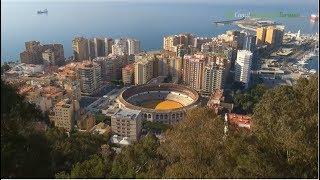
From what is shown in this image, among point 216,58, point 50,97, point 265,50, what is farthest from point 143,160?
point 265,50

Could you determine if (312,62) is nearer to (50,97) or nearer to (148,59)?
(148,59)

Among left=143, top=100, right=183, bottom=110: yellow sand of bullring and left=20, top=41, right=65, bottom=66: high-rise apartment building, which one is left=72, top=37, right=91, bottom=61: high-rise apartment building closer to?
left=20, top=41, right=65, bottom=66: high-rise apartment building

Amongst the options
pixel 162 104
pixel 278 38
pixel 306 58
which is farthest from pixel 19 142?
pixel 278 38

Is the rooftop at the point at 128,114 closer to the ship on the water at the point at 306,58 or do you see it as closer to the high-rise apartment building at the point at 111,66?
the high-rise apartment building at the point at 111,66

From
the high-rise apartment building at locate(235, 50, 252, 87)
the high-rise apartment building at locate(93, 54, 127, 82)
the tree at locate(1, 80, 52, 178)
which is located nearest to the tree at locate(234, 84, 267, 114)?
the high-rise apartment building at locate(235, 50, 252, 87)

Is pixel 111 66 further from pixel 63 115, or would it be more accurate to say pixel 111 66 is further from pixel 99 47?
pixel 63 115

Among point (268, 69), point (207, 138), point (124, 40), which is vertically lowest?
point (268, 69)
